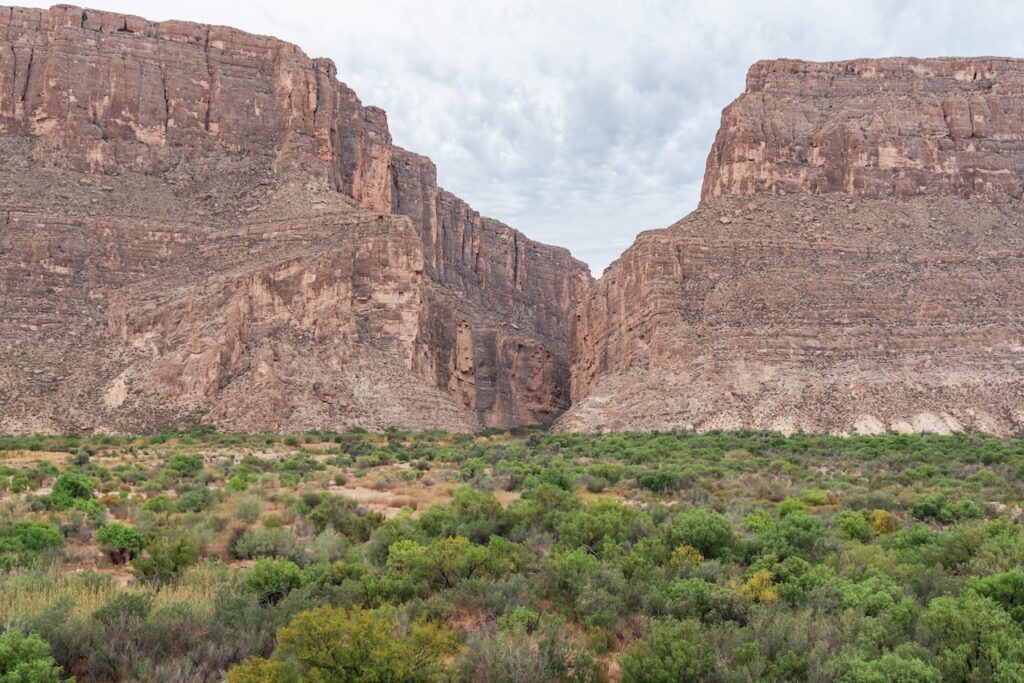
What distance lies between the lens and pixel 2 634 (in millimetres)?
8797

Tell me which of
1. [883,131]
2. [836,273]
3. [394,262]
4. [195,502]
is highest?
[883,131]

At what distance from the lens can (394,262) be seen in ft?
206

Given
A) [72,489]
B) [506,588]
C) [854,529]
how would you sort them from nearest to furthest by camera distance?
1. [506,588]
2. [854,529]
3. [72,489]

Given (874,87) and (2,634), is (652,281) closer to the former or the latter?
(874,87)

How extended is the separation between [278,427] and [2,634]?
143 ft

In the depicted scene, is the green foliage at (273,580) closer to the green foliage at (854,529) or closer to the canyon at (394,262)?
the green foliage at (854,529)

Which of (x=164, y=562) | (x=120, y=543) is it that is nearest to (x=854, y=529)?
(x=164, y=562)

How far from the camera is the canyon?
54219 millimetres

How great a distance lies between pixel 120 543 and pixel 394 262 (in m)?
50.0

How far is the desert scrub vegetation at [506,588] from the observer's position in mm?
8500

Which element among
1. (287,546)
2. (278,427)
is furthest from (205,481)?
(278,427)

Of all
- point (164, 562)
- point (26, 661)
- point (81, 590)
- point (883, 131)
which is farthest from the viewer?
point (883, 131)

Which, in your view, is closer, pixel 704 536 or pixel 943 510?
pixel 704 536

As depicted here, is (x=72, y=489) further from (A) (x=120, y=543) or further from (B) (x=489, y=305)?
(B) (x=489, y=305)
